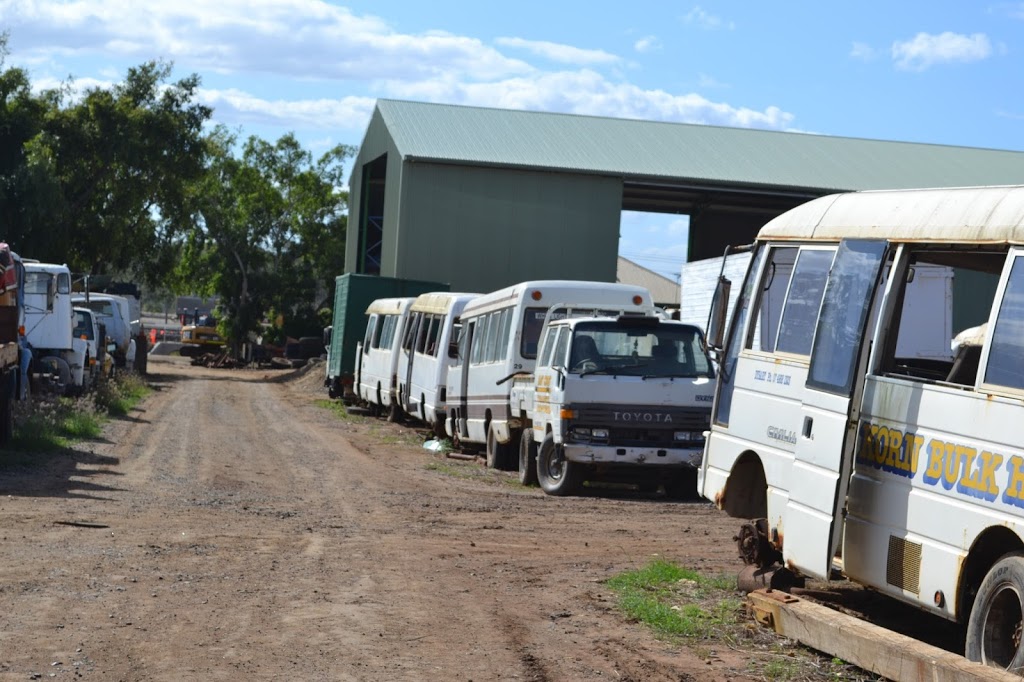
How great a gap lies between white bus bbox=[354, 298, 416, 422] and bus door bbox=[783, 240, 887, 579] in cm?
2026

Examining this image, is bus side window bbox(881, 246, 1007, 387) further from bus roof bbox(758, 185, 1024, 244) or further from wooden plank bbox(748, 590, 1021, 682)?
wooden plank bbox(748, 590, 1021, 682)

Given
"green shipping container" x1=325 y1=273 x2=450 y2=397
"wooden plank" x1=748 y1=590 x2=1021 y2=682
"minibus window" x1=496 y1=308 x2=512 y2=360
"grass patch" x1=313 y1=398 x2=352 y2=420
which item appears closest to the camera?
"wooden plank" x1=748 y1=590 x2=1021 y2=682

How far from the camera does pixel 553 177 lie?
3894 cm

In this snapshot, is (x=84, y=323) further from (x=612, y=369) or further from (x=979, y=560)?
(x=979, y=560)

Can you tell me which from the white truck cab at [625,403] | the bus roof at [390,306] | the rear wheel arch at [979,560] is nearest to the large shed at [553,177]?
the bus roof at [390,306]

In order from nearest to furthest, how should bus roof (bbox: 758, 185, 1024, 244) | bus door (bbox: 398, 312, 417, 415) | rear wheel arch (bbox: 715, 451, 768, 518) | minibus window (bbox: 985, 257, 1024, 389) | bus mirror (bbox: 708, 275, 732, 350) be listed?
minibus window (bbox: 985, 257, 1024, 389), bus roof (bbox: 758, 185, 1024, 244), rear wheel arch (bbox: 715, 451, 768, 518), bus mirror (bbox: 708, 275, 732, 350), bus door (bbox: 398, 312, 417, 415)

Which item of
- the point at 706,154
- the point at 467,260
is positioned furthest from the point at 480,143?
the point at 706,154

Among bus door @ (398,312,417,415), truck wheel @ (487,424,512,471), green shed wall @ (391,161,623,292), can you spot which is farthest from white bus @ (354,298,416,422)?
truck wheel @ (487,424,512,471)

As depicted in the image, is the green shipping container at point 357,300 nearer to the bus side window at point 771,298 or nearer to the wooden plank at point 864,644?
the bus side window at point 771,298

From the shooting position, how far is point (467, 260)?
38906 millimetres

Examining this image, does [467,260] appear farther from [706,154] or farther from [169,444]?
[169,444]

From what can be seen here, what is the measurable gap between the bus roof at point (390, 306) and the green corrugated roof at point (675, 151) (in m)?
6.39

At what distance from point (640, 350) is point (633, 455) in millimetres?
1307

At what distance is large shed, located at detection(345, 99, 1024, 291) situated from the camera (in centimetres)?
3866
